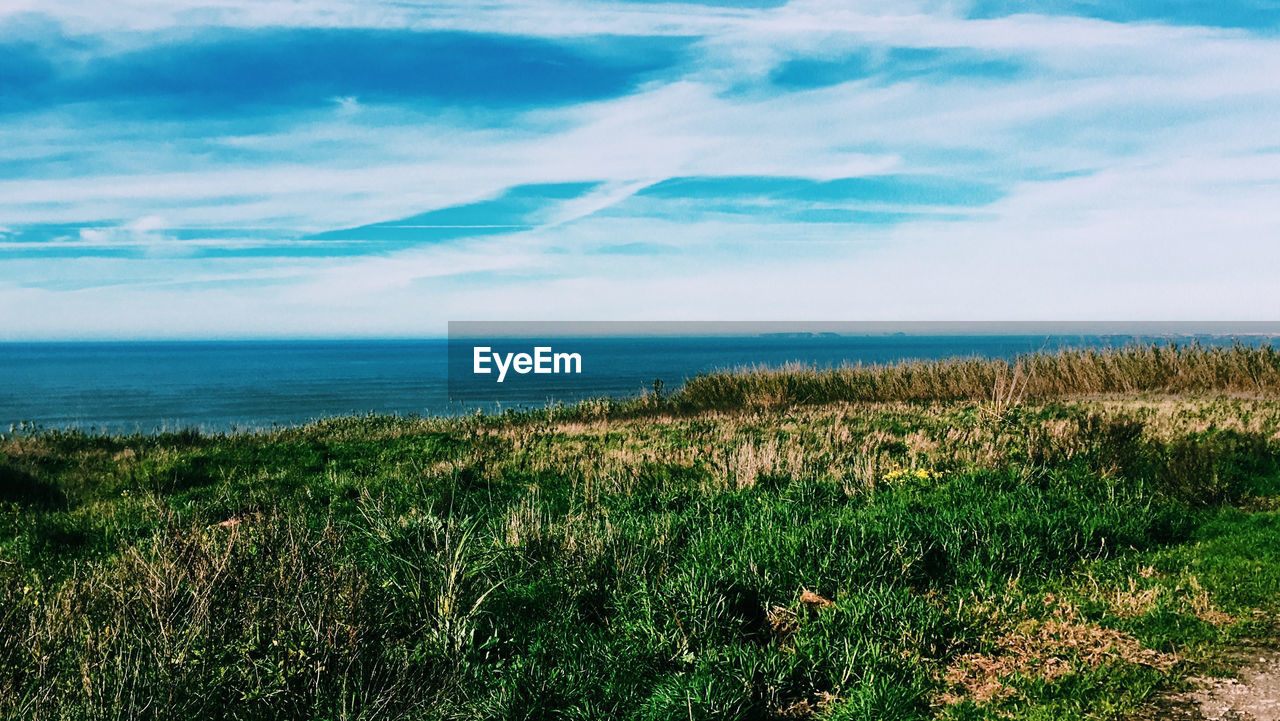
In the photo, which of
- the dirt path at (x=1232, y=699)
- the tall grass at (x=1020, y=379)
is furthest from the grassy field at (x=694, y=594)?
the tall grass at (x=1020, y=379)

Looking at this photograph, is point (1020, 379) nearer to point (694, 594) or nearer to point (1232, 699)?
point (1232, 699)

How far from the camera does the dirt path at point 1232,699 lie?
13.5ft

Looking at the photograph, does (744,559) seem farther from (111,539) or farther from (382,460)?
(382,460)

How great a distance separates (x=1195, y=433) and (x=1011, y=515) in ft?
22.5

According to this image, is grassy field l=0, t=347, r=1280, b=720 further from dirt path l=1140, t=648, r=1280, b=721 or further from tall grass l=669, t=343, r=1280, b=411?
tall grass l=669, t=343, r=1280, b=411

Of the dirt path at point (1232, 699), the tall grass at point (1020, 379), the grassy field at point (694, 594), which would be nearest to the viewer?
the dirt path at point (1232, 699)

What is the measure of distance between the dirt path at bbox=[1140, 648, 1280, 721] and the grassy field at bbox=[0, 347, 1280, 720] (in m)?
0.16

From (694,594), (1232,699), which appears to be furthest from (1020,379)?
(694,594)

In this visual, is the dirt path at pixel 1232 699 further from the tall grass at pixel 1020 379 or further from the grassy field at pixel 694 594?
the tall grass at pixel 1020 379

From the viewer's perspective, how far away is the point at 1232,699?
4258 millimetres

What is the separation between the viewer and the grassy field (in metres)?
4.41

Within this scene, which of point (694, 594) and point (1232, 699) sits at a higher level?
point (694, 594)

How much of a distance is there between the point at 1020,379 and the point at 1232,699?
20965 millimetres

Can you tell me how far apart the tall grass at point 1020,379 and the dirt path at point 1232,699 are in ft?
48.5
